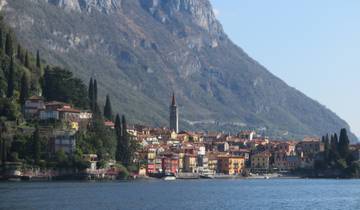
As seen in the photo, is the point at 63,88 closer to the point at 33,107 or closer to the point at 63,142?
the point at 33,107

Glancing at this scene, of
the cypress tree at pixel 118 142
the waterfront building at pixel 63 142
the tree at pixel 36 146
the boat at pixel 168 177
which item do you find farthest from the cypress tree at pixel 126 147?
the tree at pixel 36 146

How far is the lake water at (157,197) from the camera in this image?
350ft

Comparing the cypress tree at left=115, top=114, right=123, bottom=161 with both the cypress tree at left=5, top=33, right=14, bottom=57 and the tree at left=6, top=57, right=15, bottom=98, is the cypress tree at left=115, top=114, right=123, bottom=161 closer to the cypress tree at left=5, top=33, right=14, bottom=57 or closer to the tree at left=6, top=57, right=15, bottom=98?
the tree at left=6, top=57, right=15, bottom=98

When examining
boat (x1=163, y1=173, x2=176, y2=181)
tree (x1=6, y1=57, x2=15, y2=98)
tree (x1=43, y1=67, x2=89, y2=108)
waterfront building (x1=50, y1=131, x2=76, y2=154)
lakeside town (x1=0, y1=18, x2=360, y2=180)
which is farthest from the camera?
boat (x1=163, y1=173, x2=176, y2=181)

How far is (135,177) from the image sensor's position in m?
180

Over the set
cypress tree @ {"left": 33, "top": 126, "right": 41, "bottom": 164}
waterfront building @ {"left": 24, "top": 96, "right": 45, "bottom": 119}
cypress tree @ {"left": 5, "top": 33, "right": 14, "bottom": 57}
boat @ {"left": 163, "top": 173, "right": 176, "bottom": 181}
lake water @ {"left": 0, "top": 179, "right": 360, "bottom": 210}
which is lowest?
lake water @ {"left": 0, "top": 179, "right": 360, "bottom": 210}

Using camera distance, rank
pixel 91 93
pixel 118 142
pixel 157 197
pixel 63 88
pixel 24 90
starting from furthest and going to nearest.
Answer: pixel 91 93, pixel 63 88, pixel 118 142, pixel 24 90, pixel 157 197

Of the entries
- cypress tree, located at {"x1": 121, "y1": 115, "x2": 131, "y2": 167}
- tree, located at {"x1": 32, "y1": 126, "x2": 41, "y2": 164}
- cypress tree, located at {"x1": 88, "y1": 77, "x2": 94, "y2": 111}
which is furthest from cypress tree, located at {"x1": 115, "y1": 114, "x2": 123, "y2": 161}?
tree, located at {"x1": 32, "y1": 126, "x2": 41, "y2": 164}

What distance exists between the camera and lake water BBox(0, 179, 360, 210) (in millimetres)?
106812

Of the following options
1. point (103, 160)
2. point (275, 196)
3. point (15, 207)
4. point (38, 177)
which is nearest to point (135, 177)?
point (103, 160)

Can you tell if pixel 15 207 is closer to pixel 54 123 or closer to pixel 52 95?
pixel 54 123

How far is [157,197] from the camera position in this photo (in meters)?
122

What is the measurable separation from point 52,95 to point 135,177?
1978 centimetres

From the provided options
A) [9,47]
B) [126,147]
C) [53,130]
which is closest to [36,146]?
[53,130]
